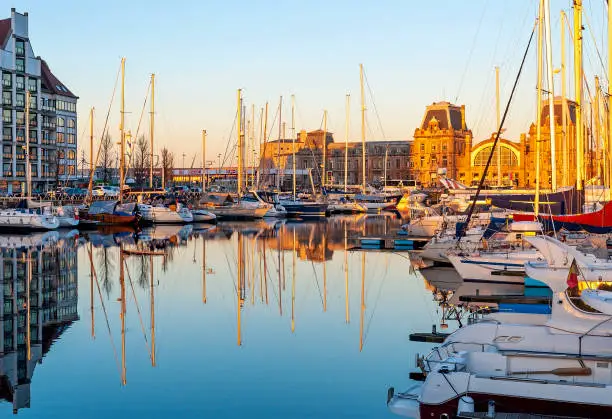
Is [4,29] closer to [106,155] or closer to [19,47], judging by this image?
[19,47]

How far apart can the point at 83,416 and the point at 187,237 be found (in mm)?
39745

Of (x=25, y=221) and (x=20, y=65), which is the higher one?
(x=20, y=65)

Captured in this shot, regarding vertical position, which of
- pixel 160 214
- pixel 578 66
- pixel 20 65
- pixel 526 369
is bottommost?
pixel 526 369

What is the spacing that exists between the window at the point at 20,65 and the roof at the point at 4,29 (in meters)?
2.69

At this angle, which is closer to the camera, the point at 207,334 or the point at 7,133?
the point at 207,334

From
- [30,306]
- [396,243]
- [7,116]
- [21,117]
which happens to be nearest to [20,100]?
[21,117]

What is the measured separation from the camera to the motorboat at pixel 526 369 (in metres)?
12.6

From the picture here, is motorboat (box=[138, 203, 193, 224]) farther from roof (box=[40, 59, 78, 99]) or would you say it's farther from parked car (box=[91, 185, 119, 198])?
roof (box=[40, 59, 78, 99])

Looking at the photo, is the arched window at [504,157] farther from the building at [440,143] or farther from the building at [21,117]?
the building at [21,117]

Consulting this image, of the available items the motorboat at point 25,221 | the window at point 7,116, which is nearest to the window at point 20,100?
the window at point 7,116

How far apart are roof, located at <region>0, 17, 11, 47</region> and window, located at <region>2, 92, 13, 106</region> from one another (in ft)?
15.9

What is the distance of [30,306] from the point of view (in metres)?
25.2

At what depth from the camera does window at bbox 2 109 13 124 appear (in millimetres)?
82812

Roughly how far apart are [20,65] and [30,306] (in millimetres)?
65745
